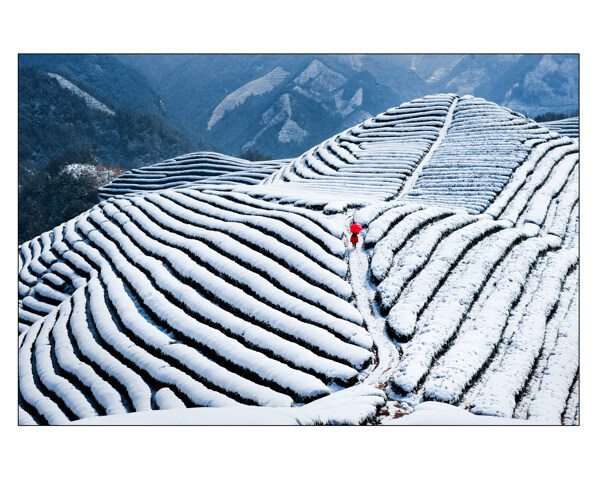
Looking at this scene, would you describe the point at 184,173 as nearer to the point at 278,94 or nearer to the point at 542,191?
the point at 278,94

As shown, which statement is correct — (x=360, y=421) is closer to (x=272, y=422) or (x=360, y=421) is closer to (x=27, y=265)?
(x=272, y=422)

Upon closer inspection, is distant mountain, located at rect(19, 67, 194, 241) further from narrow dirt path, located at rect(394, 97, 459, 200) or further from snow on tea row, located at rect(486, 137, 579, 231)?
snow on tea row, located at rect(486, 137, 579, 231)

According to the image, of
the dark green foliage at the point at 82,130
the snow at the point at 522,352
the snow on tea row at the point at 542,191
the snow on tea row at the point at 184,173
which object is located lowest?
the snow at the point at 522,352

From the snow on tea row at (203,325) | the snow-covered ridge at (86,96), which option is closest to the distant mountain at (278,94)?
the snow-covered ridge at (86,96)

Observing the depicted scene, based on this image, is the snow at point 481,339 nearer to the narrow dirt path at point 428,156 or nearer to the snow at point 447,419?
the snow at point 447,419

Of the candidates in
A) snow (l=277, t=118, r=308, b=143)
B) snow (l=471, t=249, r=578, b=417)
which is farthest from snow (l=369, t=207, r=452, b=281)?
snow (l=277, t=118, r=308, b=143)

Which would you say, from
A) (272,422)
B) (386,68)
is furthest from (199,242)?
(386,68)
